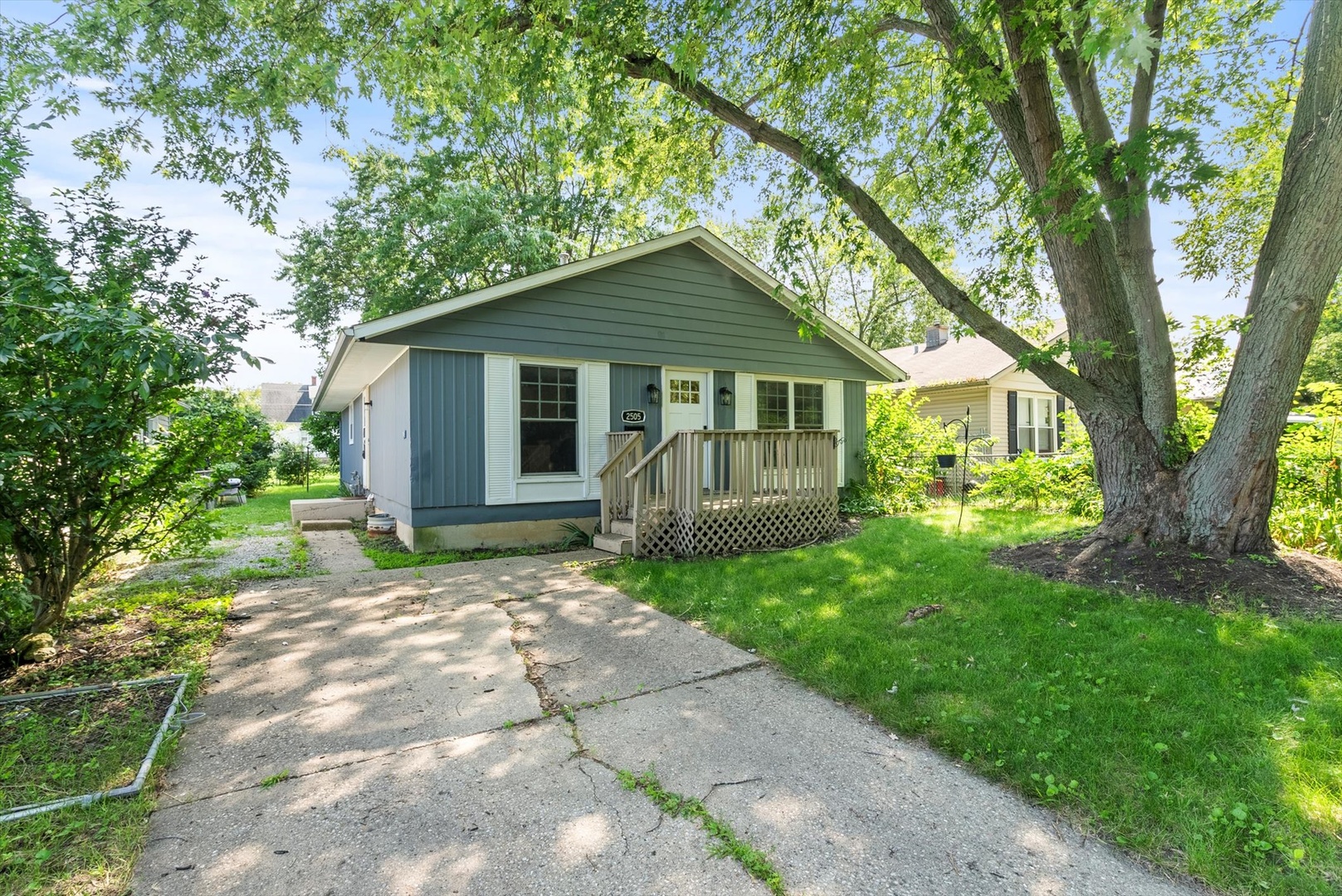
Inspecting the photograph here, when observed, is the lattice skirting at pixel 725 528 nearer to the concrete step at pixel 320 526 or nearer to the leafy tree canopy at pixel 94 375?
the leafy tree canopy at pixel 94 375

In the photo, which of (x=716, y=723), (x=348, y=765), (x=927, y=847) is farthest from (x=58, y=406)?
(x=927, y=847)

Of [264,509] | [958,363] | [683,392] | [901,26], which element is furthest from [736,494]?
[958,363]

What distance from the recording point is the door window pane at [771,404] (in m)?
9.89

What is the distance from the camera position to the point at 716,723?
9.62ft

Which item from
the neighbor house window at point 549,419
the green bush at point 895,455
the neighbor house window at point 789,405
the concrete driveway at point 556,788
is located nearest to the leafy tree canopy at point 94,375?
the concrete driveway at point 556,788

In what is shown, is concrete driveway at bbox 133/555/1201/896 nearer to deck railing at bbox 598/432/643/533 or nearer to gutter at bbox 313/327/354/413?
deck railing at bbox 598/432/643/533

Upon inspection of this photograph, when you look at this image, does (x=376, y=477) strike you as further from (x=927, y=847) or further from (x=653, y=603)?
(x=927, y=847)

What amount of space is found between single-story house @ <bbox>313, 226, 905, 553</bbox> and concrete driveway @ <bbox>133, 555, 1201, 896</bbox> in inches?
135

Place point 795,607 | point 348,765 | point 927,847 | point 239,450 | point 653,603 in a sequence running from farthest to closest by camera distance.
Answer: point 653,603, point 795,607, point 239,450, point 348,765, point 927,847

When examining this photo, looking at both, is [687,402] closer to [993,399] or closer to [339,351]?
[339,351]

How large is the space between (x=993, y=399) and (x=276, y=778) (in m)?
16.8

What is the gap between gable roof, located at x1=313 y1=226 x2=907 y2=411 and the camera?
6910 millimetres

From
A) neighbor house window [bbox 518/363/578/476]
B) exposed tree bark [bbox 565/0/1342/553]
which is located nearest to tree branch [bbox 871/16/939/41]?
exposed tree bark [bbox 565/0/1342/553]

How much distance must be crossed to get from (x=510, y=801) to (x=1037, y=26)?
590 centimetres
